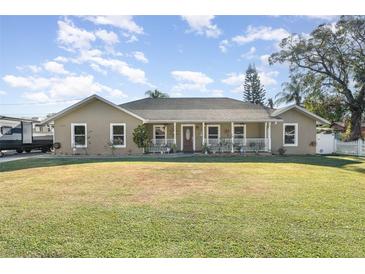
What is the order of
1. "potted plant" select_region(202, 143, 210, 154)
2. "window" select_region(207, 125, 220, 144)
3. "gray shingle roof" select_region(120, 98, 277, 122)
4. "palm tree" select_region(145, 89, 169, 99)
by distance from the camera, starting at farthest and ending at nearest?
"palm tree" select_region(145, 89, 169, 99), "window" select_region(207, 125, 220, 144), "gray shingle roof" select_region(120, 98, 277, 122), "potted plant" select_region(202, 143, 210, 154)

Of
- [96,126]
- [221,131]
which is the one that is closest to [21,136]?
[96,126]

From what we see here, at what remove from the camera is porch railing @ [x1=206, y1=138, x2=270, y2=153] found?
791 inches

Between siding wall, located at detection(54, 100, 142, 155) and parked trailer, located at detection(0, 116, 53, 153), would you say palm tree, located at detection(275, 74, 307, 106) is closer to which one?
siding wall, located at detection(54, 100, 142, 155)

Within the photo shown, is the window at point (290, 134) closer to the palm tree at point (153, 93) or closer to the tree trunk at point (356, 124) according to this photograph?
the tree trunk at point (356, 124)

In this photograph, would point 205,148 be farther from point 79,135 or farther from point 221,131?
point 79,135

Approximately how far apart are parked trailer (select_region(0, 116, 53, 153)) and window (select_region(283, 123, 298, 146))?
17.7m

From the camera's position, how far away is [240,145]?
66.5 ft

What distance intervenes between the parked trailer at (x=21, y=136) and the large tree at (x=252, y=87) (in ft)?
128

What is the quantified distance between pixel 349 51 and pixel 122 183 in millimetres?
25423

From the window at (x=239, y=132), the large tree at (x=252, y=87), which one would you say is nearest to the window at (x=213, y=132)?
the window at (x=239, y=132)

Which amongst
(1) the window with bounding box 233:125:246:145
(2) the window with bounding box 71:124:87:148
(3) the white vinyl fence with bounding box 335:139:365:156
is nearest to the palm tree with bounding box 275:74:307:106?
(3) the white vinyl fence with bounding box 335:139:365:156

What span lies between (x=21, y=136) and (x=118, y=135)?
317 inches

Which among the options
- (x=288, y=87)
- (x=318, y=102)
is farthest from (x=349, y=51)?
(x=288, y=87)

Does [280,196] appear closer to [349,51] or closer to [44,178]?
[44,178]
